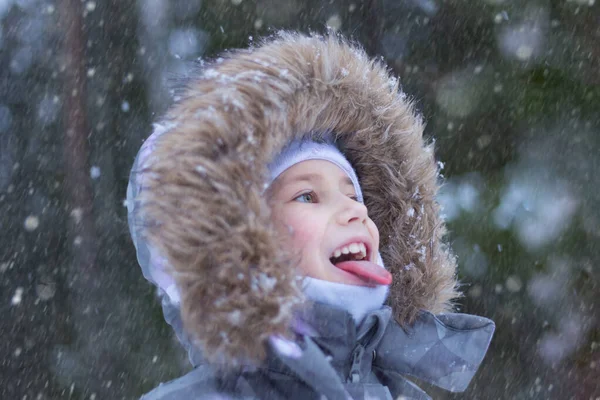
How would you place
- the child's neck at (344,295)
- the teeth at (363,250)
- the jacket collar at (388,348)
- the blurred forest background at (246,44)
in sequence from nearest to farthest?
the jacket collar at (388,348)
the child's neck at (344,295)
the teeth at (363,250)
the blurred forest background at (246,44)

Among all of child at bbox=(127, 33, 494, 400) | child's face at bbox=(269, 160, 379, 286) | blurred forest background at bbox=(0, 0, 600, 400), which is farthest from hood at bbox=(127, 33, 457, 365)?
blurred forest background at bbox=(0, 0, 600, 400)

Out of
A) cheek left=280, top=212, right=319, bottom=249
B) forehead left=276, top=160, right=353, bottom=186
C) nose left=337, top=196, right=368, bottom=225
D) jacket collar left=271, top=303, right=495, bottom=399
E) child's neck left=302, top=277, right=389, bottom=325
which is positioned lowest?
jacket collar left=271, top=303, right=495, bottom=399

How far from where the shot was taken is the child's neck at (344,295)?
1.71 m

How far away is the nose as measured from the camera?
1791mm

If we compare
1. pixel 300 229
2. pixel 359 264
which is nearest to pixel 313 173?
pixel 300 229

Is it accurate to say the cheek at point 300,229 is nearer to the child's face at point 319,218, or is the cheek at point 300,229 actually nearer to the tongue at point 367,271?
the child's face at point 319,218

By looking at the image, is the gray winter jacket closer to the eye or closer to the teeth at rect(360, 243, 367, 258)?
the teeth at rect(360, 243, 367, 258)

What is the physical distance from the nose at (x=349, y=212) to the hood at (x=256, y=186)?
22cm

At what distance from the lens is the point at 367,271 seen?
1747 millimetres

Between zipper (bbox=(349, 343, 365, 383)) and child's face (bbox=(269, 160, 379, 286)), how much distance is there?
171 millimetres

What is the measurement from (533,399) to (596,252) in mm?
1018

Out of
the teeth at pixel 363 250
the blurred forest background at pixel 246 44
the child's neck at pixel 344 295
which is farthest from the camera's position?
the blurred forest background at pixel 246 44

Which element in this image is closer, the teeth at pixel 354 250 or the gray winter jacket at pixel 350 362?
the gray winter jacket at pixel 350 362

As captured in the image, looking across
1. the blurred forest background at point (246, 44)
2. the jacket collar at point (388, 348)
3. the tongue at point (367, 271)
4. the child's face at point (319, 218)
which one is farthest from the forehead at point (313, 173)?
the blurred forest background at point (246, 44)
